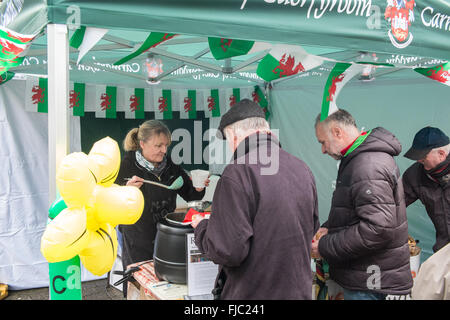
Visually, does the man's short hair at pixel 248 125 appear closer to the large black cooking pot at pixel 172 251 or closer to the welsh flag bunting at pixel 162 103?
the large black cooking pot at pixel 172 251

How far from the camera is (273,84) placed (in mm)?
4863

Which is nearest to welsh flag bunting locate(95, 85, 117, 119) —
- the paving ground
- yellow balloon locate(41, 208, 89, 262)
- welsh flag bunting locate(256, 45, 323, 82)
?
the paving ground

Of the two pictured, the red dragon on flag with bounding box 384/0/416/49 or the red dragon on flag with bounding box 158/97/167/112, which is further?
the red dragon on flag with bounding box 158/97/167/112

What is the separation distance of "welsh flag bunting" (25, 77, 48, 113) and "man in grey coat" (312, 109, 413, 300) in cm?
327

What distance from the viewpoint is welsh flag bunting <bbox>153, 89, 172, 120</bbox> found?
4.56 metres

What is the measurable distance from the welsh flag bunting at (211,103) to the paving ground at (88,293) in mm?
2507

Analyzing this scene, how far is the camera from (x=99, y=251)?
1.35 m

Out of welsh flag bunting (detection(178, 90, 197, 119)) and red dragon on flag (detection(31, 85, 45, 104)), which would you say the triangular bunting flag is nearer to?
red dragon on flag (detection(31, 85, 45, 104))

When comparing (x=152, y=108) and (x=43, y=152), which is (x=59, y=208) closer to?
(x=43, y=152)

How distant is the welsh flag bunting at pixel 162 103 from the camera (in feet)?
15.0

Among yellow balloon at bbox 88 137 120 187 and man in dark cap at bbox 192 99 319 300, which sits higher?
yellow balloon at bbox 88 137 120 187

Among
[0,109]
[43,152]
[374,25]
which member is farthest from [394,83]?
[0,109]

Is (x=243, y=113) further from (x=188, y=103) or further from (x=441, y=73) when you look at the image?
(x=188, y=103)
